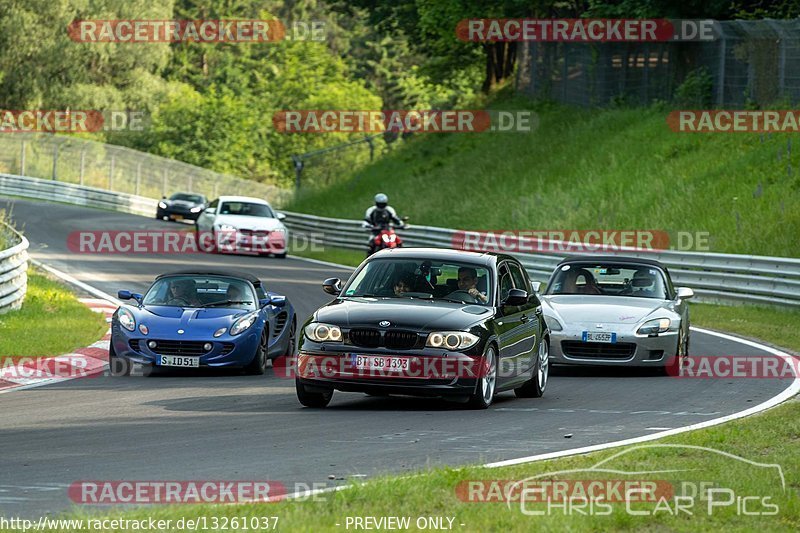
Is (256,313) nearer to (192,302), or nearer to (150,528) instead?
(192,302)

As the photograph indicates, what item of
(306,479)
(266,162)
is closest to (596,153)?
(306,479)

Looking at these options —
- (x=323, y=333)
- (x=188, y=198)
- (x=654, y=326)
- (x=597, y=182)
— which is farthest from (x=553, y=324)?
(x=188, y=198)

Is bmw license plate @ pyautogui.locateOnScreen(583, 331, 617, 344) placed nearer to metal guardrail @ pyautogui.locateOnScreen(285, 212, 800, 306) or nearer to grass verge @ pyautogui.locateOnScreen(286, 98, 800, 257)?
metal guardrail @ pyautogui.locateOnScreen(285, 212, 800, 306)

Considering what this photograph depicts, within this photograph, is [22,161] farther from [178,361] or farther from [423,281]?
[423,281]

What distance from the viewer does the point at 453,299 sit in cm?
1377

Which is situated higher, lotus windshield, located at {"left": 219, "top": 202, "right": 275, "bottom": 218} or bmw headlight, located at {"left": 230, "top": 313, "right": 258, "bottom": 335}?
lotus windshield, located at {"left": 219, "top": 202, "right": 275, "bottom": 218}

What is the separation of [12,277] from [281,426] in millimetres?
10866

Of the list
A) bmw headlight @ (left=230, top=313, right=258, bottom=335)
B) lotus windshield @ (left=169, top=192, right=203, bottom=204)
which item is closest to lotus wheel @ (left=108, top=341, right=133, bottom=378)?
bmw headlight @ (left=230, top=313, right=258, bottom=335)

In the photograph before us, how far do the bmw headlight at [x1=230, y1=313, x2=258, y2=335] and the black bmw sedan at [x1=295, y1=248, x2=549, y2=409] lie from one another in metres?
2.56

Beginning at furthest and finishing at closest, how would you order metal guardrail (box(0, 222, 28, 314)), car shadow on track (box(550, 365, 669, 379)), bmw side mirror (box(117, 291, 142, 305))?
metal guardrail (box(0, 222, 28, 314))
car shadow on track (box(550, 365, 669, 379))
bmw side mirror (box(117, 291, 142, 305))

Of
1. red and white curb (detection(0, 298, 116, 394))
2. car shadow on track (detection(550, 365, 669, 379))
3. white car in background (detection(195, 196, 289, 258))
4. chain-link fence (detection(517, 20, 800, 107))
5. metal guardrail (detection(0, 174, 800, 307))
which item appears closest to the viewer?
red and white curb (detection(0, 298, 116, 394))

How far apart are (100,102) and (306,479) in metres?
70.2

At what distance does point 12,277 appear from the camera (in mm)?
21391

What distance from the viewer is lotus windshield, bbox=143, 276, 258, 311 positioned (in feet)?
57.2
